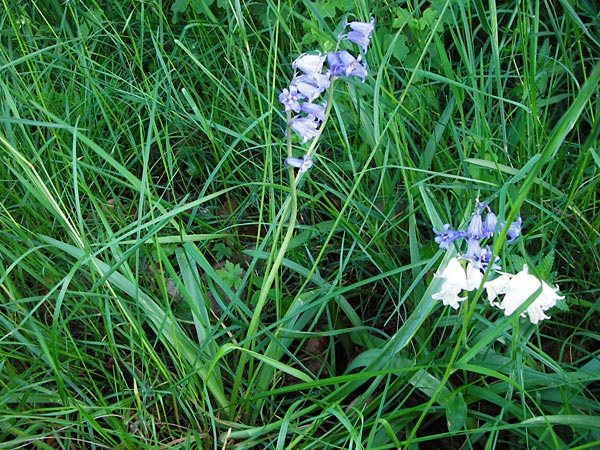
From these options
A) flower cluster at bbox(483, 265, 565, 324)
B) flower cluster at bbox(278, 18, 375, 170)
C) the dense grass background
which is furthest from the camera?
the dense grass background

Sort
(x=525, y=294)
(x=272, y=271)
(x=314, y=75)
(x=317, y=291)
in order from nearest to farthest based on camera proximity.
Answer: (x=525, y=294) < (x=314, y=75) < (x=272, y=271) < (x=317, y=291)

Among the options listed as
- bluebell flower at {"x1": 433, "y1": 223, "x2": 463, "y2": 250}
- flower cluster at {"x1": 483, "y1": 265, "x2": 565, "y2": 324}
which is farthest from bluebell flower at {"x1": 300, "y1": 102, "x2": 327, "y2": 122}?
flower cluster at {"x1": 483, "y1": 265, "x2": 565, "y2": 324}

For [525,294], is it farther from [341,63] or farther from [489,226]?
[341,63]

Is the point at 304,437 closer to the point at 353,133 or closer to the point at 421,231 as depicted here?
the point at 421,231

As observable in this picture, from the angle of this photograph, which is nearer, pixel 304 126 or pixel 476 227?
pixel 476 227

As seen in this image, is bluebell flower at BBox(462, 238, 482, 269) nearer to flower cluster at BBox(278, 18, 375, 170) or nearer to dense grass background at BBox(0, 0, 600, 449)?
dense grass background at BBox(0, 0, 600, 449)

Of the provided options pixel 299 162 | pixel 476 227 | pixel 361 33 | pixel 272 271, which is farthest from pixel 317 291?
pixel 361 33

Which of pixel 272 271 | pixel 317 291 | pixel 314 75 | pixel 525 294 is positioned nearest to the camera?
pixel 525 294

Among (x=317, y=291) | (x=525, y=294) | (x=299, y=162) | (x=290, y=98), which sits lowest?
(x=317, y=291)

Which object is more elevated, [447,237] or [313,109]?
[313,109]

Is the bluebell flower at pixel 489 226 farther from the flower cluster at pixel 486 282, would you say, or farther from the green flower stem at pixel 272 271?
the green flower stem at pixel 272 271
